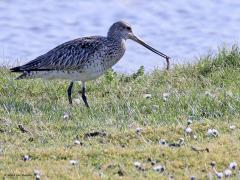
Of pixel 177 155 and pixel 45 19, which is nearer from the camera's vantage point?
pixel 177 155

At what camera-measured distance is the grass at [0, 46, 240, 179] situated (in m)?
9.03

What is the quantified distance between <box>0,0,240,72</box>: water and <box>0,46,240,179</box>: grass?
3312 millimetres

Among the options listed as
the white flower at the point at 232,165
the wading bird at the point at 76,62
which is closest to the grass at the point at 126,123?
the white flower at the point at 232,165

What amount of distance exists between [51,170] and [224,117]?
105 inches

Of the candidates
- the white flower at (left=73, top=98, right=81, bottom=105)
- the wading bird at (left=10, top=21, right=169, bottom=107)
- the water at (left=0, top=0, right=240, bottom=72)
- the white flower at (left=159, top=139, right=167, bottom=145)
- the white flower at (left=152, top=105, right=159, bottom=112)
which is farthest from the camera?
the water at (left=0, top=0, right=240, bottom=72)

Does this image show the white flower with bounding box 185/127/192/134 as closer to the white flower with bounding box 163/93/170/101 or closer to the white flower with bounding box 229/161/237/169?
the white flower with bounding box 229/161/237/169

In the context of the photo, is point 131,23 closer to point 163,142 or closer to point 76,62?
point 76,62

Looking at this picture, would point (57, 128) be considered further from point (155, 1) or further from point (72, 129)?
point (155, 1)

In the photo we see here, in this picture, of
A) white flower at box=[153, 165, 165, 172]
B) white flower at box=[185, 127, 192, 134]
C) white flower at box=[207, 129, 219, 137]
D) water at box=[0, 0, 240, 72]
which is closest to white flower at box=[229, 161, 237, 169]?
white flower at box=[153, 165, 165, 172]

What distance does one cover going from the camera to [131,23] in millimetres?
21078

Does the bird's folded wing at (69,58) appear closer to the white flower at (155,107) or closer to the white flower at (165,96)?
the white flower at (165,96)

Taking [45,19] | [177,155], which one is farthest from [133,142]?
[45,19]

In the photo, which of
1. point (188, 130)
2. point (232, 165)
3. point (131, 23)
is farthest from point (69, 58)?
point (131, 23)

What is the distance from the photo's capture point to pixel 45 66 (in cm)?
1248
